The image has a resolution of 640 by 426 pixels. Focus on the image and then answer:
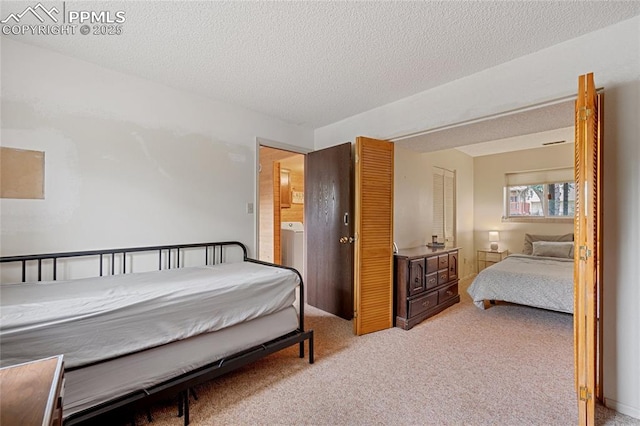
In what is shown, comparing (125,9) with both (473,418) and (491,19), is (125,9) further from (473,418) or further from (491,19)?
(473,418)

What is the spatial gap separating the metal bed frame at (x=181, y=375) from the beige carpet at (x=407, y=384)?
0.21 meters

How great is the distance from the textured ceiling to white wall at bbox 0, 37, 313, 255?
8.5 inches

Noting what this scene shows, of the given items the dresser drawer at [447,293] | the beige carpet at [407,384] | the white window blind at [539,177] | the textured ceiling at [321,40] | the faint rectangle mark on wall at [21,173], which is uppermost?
the textured ceiling at [321,40]

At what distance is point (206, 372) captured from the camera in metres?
1.88

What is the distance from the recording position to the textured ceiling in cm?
175

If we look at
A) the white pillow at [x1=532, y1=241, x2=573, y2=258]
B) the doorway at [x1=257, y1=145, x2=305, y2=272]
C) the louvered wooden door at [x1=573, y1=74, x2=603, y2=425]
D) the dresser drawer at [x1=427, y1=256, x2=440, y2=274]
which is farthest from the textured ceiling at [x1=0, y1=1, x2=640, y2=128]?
the white pillow at [x1=532, y1=241, x2=573, y2=258]

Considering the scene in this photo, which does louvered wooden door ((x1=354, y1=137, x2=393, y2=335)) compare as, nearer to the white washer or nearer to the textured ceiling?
the textured ceiling

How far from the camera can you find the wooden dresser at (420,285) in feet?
10.8

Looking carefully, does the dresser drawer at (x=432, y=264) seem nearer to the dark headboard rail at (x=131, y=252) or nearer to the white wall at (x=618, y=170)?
the white wall at (x=618, y=170)

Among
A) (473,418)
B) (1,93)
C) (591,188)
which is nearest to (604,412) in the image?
(473,418)

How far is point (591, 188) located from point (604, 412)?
1515mm

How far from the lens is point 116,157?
2471 millimetres

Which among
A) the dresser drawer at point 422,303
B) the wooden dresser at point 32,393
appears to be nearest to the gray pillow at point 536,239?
the dresser drawer at point 422,303

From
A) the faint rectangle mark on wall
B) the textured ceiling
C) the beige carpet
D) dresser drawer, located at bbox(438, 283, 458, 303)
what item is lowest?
the beige carpet
